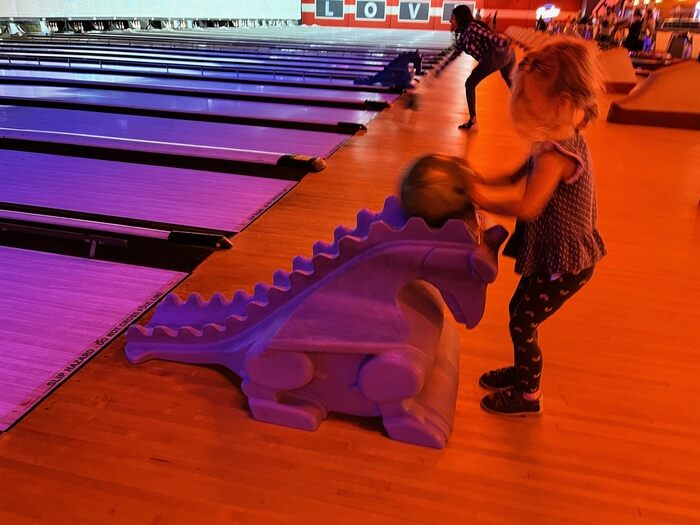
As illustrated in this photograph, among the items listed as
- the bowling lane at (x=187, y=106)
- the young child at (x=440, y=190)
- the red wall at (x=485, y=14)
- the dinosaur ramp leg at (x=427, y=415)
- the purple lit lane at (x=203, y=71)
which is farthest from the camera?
the red wall at (x=485, y=14)

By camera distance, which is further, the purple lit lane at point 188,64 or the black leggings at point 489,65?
the purple lit lane at point 188,64

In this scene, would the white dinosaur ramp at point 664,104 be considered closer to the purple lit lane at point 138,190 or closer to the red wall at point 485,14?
the purple lit lane at point 138,190

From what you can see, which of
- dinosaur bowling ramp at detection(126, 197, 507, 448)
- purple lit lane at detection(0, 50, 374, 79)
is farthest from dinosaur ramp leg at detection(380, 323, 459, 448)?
purple lit lane at detection(0, 50, 374, 79)

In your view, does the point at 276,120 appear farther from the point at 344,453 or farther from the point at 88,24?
the point at 88,24

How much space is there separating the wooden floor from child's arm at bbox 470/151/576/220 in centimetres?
59

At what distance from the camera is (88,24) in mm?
12891

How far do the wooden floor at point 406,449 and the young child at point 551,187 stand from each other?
279 millimetres

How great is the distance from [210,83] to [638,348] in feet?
20.3

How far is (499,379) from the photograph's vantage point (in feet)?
5.44

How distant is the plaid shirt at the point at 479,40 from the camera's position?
480cm

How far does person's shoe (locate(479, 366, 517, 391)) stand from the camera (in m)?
1.65

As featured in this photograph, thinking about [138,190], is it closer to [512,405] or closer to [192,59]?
[512,405]

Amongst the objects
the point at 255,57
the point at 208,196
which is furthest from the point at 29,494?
the point at 255,57

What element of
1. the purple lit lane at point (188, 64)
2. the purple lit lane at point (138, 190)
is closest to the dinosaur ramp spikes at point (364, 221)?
the purple lit lane at point (138, 190)
